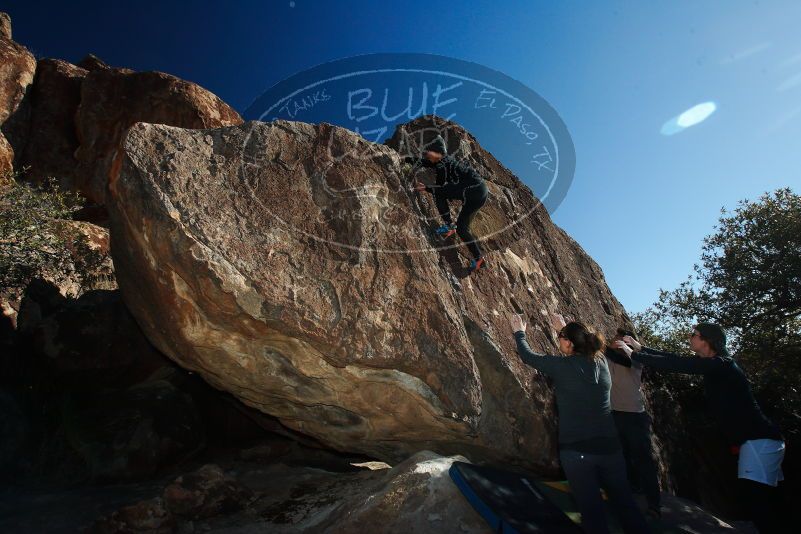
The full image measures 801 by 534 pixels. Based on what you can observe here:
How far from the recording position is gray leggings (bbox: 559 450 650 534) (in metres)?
3.95

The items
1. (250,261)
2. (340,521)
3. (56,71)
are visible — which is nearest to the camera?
(340,521)

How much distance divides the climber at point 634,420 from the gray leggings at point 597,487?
1893 mm

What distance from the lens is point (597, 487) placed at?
13.0 ft

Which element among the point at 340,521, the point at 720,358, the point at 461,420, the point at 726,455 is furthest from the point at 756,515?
the point at 726,455

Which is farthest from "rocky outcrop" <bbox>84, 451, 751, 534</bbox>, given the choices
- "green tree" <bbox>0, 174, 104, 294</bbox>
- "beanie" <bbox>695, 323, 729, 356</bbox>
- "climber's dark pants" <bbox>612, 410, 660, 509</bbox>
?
"green tree" <bbox>0, 174, 104, 294</bbox>

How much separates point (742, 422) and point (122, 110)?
2162 centimetres

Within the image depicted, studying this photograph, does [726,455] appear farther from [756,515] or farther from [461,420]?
[461,420]

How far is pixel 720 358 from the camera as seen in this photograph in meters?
4.77

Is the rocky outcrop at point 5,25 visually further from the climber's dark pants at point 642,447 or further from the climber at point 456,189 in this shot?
the climber's dark pants at point 642,447

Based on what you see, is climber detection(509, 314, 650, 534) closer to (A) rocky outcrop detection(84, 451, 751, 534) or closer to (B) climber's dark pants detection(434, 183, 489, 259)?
(A) rocky outcrop detection(84, 451, 751, 534)

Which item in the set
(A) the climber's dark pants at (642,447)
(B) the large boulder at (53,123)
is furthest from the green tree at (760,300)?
(B) the large boulder at (53,123)

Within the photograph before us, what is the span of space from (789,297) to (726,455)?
6.00 m

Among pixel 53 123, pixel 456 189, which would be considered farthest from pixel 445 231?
pixel 53 123

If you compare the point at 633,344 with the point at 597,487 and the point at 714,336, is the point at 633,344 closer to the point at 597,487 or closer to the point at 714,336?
the point at 714,336
